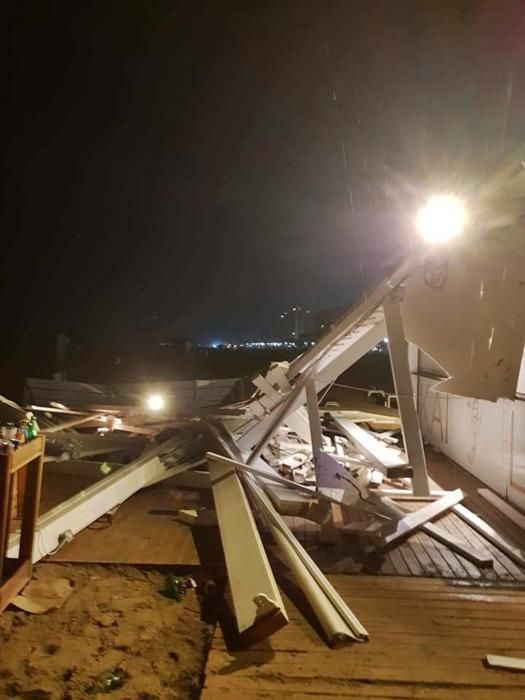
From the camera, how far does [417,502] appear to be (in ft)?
19.4

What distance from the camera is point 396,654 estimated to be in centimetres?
285

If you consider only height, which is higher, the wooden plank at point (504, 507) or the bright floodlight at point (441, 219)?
the bright floodlight at point (441, 219)

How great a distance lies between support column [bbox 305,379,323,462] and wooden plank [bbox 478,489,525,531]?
2.30 meters

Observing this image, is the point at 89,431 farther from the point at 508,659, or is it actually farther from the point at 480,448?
the point at 508,659

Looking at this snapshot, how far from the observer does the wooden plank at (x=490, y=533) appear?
4.24 m

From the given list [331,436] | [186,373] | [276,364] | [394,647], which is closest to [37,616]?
[394,647]

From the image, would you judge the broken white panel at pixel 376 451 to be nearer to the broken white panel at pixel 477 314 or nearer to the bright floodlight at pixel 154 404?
the broken white panel at pixel 477 314

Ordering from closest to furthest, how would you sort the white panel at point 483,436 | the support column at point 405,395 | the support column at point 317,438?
the support column at point 405,395
the support column at point 317,438
the white panel at point 483,436

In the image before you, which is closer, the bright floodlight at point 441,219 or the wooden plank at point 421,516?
the bright floodlight at point 441,219

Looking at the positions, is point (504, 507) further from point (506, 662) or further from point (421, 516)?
point (506, 662)

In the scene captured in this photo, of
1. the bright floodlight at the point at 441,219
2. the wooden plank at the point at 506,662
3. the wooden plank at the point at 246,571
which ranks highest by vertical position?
the bright floodlight at the point at 441,219

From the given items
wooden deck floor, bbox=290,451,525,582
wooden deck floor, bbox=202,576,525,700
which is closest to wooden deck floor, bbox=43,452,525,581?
wooden deck floor, bbox=290,451,525,582

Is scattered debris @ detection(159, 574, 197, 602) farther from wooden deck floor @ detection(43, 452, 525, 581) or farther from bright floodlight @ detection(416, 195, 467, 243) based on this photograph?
bright floodlight @ detection(416, 195, 467, 243)

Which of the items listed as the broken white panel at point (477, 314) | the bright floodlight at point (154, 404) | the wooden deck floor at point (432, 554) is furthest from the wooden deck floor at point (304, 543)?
the bright floodlight at point (154, 404)
